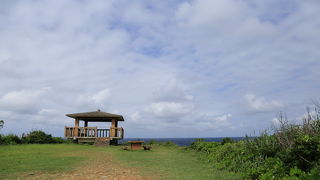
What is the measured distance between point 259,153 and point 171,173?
2776 millimetres

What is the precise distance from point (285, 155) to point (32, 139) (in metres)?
23.0

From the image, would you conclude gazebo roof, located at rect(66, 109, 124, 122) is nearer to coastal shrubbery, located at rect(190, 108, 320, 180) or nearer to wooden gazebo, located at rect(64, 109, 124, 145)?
wooden gazebo, located at rect(64, 109, 124, 145)

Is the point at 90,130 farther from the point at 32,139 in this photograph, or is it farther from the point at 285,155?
the point at 285,155

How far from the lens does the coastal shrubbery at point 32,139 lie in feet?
74.1

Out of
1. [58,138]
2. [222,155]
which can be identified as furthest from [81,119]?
[222,155]

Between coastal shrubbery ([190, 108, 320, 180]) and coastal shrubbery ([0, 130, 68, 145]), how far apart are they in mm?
19209

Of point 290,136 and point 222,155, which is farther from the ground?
point 290,136

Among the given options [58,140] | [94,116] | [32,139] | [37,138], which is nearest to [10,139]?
[32,139]

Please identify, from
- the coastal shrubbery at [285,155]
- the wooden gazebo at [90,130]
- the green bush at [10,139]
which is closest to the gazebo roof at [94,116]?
the wooden gazebo at [90,130]

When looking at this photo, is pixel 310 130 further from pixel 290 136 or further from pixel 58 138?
pixel 58 138

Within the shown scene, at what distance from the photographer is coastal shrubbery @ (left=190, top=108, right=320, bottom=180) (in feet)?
19.5

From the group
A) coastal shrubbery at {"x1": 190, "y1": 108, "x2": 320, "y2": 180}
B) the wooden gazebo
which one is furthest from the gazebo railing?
coastal shrubbery at {"x1": 190, "y1": 108, "x2": 320, "y2": 180}

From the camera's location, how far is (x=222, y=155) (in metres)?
11.6

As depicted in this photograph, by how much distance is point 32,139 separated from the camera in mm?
24703
